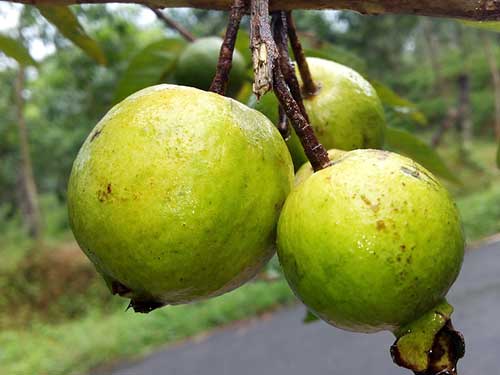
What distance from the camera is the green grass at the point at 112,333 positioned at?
8.78m

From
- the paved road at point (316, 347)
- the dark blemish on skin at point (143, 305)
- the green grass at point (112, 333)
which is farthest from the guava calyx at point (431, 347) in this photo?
the green grass at point (112, 333)

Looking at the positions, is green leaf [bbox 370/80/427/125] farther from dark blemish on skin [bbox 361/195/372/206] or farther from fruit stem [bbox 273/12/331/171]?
dark blemish on skin [bbox 361/195/372/206]

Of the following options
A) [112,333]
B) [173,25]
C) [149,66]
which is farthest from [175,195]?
[112,333]

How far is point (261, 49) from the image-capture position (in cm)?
74

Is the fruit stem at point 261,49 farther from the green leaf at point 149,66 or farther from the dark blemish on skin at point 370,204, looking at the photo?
the green leaf at point 149,66

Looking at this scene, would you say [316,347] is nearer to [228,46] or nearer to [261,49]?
[228,46]

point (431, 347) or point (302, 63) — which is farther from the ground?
point (302, 63)

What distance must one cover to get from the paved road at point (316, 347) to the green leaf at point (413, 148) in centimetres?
558

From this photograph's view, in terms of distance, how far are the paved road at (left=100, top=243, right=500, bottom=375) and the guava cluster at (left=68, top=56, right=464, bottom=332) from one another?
6406 mm

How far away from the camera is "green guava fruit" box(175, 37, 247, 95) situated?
1736 millimetres

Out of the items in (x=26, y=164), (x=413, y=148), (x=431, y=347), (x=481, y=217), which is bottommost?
(x=481, y=217)

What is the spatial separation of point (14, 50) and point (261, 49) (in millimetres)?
1139

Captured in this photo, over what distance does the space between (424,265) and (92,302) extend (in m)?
11.7

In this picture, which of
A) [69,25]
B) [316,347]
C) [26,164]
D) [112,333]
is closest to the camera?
[69,25]
